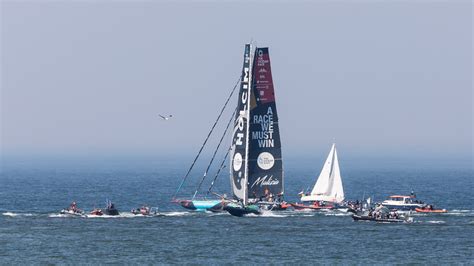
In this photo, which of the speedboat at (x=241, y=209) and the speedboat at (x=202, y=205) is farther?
the speedboat at (x=202, y=205)

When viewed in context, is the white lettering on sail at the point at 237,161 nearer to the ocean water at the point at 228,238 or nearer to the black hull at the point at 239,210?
the ocean water at the point at 228,238

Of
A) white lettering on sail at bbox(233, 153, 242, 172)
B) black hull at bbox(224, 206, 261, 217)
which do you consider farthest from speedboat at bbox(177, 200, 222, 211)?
black hull at bbox(224, 206, 261, 217)

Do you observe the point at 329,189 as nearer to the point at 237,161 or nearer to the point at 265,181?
the point at 265,181

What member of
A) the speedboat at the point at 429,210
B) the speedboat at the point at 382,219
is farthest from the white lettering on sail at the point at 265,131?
the speedboat at the point at 429,210

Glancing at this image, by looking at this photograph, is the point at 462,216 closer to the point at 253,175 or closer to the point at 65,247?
the point at 253,175

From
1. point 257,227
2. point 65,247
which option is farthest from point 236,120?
point 65,247

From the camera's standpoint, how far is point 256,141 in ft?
519

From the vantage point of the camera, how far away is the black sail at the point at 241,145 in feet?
513

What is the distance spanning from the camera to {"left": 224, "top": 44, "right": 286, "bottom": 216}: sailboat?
155875 mm

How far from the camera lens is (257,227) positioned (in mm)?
137875

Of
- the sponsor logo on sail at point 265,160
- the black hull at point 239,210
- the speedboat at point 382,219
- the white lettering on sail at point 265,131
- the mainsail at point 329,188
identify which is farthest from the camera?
the mainsail at point 329,188

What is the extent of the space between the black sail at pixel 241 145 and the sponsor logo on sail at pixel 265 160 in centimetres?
214

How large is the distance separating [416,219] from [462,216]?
5.97 meters

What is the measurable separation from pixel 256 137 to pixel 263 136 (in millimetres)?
870
